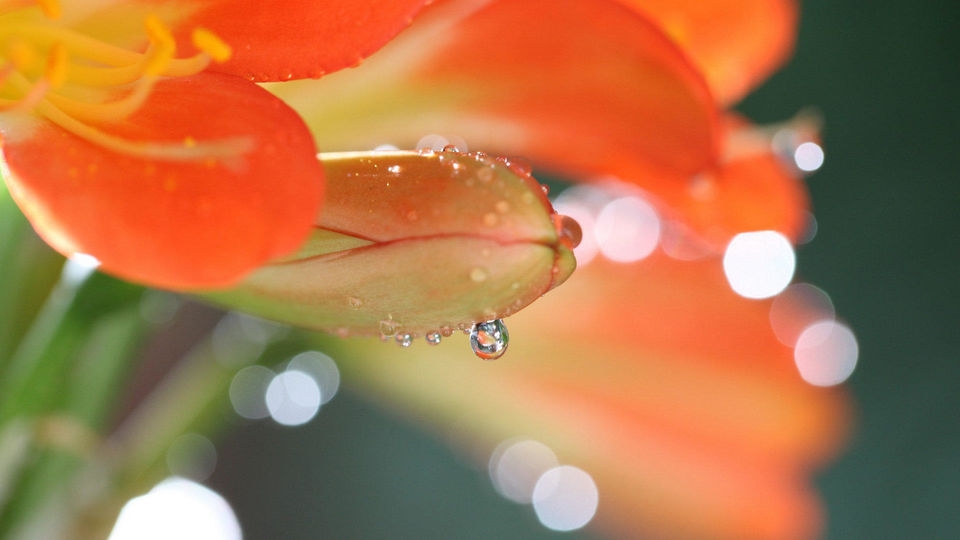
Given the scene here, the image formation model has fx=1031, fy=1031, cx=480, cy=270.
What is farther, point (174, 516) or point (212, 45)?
point (174, 516)

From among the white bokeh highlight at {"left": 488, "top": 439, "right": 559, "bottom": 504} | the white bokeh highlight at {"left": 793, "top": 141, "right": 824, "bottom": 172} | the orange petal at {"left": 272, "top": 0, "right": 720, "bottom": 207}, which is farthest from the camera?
the white bokeh highlight at {"left": 488, "top": 439, "right": 559, "bottom": 504}

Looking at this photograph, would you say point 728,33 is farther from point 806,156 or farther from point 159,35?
point 159,35

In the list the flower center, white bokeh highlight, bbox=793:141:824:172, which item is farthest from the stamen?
white bokeh highlight, bbox=793:141:824:172

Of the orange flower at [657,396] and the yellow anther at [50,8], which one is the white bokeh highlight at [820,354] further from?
the yellow anther at [50,8]

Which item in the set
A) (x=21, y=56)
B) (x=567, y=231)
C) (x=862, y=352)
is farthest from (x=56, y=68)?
(x=862, y=352)

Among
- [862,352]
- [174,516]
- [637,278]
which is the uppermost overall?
[862,352]

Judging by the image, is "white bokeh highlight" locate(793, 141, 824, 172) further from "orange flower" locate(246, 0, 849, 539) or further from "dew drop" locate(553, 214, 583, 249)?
"dew drop" locate(553, 214, 583, 249)
